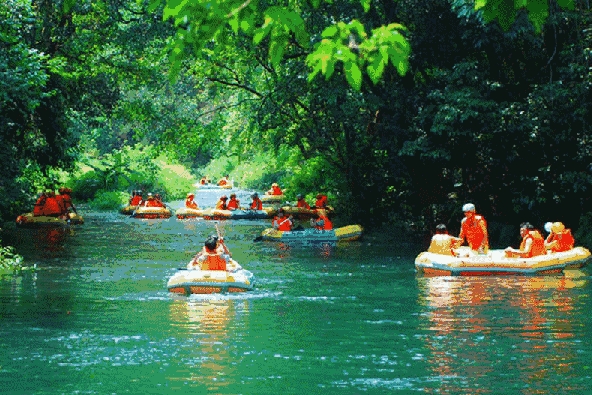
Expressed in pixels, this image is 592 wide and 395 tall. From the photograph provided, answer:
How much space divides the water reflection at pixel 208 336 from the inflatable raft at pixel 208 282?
209mm

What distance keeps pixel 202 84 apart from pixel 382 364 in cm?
2885

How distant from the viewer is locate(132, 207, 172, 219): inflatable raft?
40875 mm

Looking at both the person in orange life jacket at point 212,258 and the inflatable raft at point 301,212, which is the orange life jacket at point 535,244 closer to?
the person in orange life jacket at point 212,258

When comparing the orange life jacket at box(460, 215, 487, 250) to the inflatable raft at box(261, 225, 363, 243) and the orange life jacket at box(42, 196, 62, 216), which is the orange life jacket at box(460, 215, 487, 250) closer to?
the inflatable raft at box(261, 225, 363, 243)

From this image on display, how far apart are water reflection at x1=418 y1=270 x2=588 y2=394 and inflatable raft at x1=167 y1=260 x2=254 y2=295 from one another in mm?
2933

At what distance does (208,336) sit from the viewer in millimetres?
14695

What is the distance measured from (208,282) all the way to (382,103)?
1268cm

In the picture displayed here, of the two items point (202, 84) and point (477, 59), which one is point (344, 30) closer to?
point (477, 59)

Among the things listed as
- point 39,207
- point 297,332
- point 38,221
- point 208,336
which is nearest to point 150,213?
point 39,207

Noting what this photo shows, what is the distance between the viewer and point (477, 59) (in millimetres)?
28938

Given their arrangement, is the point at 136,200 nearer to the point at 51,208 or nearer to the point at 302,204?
the point at 302,204

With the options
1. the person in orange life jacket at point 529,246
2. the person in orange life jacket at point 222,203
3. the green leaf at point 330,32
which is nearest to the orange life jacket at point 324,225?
the person in orange life jacket at point 529,246

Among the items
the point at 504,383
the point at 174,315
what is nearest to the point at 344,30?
the point at 504,383

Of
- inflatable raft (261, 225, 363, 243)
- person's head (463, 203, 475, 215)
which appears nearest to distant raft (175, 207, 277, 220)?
inflatable raft (261, 225, 363, 243)
